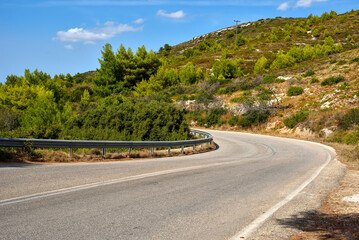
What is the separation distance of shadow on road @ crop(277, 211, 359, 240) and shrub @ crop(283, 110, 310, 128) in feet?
92.3

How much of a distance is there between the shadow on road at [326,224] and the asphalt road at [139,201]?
419 mm

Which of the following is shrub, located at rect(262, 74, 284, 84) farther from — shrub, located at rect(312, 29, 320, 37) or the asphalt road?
shrub, located at rect(312, 29, 320, 37)

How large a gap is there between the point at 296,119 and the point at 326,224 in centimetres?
2932

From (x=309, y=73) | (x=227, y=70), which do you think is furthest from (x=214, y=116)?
(x=227, y=70)

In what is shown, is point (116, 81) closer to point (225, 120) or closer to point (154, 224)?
point (225, 120)

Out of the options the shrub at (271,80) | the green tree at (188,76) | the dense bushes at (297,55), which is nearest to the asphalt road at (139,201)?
the shrub at (271,80)

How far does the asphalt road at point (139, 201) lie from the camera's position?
4496mm

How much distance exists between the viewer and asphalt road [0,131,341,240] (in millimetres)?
4496

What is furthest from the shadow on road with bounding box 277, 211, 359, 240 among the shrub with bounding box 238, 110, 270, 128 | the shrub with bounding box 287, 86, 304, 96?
the shrub with bounding box 287, 86, 304, 96

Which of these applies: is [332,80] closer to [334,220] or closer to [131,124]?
[131,124]

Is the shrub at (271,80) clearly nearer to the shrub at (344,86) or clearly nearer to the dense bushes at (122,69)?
the shrub at (344,86)

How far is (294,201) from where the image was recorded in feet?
22.1

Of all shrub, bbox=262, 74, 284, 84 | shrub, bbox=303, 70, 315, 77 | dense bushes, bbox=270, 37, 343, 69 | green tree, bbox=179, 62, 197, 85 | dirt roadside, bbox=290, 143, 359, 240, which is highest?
dense bushes, bbox=270, 37, 343, 69

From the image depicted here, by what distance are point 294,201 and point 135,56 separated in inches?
1921
